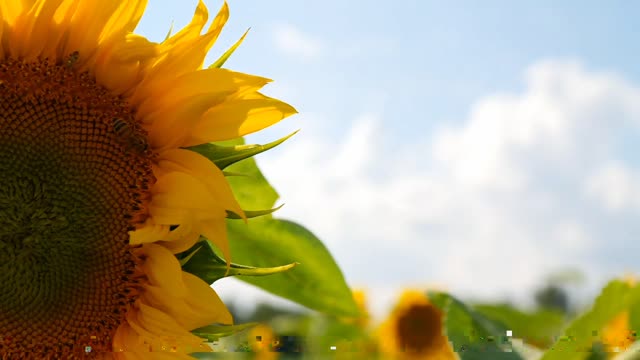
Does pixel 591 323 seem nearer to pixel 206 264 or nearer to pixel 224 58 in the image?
pixel 206 264

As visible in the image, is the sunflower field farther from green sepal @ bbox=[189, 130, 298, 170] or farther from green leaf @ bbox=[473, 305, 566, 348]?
green leaf @ bbox=[473, 305, 566, 348]

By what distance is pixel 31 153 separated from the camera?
171 centimetres

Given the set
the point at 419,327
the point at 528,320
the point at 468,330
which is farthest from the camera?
the point at 419,327

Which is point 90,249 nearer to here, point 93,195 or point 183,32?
point 93,195

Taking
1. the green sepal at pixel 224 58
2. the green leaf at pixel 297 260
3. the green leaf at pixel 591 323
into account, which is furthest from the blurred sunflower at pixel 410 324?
the green sepal at pixel 224 58

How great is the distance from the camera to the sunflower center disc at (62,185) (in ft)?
5.59

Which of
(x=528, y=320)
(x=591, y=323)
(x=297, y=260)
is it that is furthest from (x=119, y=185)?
(x=528, y=320)

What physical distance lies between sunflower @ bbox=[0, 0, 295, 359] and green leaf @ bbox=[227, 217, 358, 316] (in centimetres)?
29

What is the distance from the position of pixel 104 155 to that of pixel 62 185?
3.8 inches

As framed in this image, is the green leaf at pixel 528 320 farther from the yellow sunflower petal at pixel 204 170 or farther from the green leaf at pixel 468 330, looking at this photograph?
the yellow sunflower petal at pixel 204 170

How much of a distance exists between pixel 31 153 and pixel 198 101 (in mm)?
336

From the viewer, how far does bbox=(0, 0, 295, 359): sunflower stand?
1696mm

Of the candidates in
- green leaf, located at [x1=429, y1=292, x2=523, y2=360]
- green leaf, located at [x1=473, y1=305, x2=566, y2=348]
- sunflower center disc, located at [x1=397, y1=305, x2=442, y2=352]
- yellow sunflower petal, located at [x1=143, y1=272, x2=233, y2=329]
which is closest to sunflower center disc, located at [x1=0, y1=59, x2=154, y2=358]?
yellow sunflower petal, located at [x1=143, y1=272, x2=233, y2=329]

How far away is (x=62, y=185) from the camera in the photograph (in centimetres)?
171
